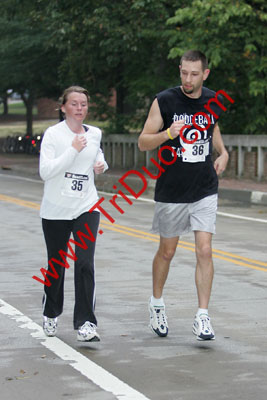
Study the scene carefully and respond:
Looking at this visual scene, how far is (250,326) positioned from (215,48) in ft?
52.6

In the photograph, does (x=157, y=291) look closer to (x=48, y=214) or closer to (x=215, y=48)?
(x=48, y=214)

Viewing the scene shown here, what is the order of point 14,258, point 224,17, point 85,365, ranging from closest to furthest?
point 85,365 < point 14,258 < point 224,17

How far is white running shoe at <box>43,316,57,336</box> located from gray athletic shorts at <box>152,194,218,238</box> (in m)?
1.06

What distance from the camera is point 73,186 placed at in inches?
281

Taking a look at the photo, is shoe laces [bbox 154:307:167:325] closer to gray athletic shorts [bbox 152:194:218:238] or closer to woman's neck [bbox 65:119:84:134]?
gray athletic shorts [bbox 152:194:218:238]

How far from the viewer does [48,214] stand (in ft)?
23.6

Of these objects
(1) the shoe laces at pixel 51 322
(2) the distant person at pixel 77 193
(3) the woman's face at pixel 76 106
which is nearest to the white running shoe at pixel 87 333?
(2) the distant person at pixel 77 193

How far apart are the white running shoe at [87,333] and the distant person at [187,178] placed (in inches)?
21.5

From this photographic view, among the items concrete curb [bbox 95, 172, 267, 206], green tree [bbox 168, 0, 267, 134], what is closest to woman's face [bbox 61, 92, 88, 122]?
concrete curb [bbox 95, 172, 267, 206]

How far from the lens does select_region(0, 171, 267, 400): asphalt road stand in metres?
6.00

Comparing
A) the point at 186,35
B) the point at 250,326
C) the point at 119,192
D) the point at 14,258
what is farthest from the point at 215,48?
the point at 250,326

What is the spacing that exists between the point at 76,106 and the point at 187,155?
0.89 meters

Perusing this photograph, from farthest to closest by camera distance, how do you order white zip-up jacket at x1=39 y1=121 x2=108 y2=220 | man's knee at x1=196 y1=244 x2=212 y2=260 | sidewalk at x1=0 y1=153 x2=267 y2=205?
sidewalk at x1=0 y1=153 x2=267 y2=205, man's knee at x1=196 y1=244 x2=212 y2=260, white zip-up jacket at x1=39 y1=121 x2=108 y2=220

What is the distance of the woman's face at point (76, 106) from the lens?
7.11 meters
